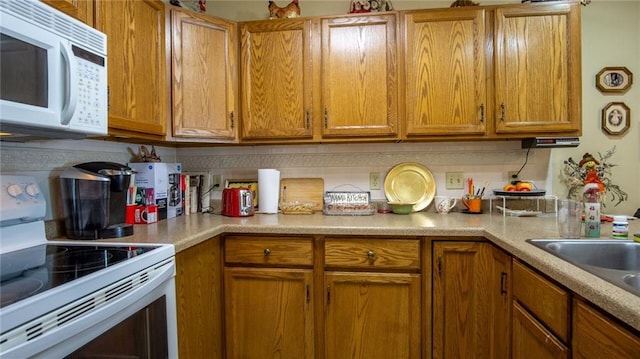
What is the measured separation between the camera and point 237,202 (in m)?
2.01

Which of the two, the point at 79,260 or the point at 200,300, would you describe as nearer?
the point at 79,260

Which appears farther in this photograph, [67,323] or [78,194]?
[78,194]

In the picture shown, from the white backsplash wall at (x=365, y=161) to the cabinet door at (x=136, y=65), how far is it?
649 millimetres

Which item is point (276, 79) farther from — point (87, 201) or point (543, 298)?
point (543, 298)

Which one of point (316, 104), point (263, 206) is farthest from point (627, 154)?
point (263, 206)

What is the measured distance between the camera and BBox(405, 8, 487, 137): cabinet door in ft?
6.20

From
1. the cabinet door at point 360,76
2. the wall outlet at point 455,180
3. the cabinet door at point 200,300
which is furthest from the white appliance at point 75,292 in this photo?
the wall outlet at point 455,180

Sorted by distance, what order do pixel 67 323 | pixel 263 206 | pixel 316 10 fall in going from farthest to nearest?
pixel 316 10, pixel 263 206, pixel 67 323

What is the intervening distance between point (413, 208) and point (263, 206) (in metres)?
0.94

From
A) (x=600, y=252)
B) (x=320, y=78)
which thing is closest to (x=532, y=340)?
(x=600, y=252)

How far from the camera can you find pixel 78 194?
1414 mm

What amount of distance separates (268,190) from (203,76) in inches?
29.8

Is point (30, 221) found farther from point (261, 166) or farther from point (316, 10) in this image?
point (316, 10)

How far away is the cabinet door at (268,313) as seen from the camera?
68.1 inches
